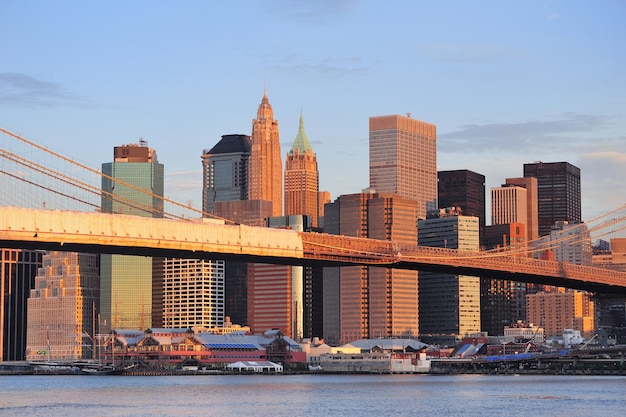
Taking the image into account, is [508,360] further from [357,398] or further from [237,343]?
[357,398]

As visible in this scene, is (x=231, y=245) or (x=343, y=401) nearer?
(x=343, y=401)

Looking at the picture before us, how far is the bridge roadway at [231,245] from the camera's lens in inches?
2913

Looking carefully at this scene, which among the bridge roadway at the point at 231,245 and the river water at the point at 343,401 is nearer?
the river water at the point at 343,401

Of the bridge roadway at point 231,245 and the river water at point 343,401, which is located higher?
the bridge roadway at point 231,245

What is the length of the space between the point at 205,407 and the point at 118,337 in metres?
124

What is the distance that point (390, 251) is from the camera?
90.0 meters

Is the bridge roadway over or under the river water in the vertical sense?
over

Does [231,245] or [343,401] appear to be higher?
[231,245]

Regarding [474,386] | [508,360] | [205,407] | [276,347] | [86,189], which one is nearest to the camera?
[205,407]

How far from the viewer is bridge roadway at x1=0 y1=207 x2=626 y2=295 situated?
243 ft

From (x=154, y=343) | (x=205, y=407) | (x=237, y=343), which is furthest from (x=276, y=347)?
(x=205, y=407)

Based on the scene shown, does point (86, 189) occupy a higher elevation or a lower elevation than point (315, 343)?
higher

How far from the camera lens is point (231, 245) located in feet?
270

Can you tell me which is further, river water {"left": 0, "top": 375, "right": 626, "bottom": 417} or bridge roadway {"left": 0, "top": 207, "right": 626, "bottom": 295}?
bridge roadway {"left": 0, "top": 207, "right": 626, "bottom": 295}
